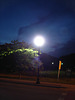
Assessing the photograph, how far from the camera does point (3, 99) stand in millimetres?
6535

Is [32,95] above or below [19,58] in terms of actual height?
below

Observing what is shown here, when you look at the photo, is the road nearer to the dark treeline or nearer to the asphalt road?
the asphalt road

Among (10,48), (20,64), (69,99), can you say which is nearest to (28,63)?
(20,64)

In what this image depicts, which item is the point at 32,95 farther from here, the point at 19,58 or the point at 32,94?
the point at 19,58

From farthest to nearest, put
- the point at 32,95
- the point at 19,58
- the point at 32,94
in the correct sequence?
the point at 19,58, the point at 32,94, the point at 32,95

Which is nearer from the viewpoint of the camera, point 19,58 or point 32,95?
point 32,95

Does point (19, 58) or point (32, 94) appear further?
point (19, 58)

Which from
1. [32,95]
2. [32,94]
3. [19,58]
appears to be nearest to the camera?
[32,95]

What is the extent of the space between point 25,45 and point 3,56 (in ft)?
16.9

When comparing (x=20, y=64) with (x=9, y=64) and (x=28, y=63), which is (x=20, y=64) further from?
(x=9, y=64)

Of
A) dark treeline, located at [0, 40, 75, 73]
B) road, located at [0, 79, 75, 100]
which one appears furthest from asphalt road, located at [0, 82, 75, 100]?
dark treeline, located at [0, 40, 75, 73]

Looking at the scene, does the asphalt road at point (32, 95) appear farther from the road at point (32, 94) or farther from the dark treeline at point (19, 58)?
the dark treeline at point (19, 58)

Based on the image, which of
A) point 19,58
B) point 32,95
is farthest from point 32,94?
point 19,58

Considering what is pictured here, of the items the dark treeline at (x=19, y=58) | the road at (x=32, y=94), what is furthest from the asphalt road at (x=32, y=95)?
the dark treeline at (x=19, y=58)
